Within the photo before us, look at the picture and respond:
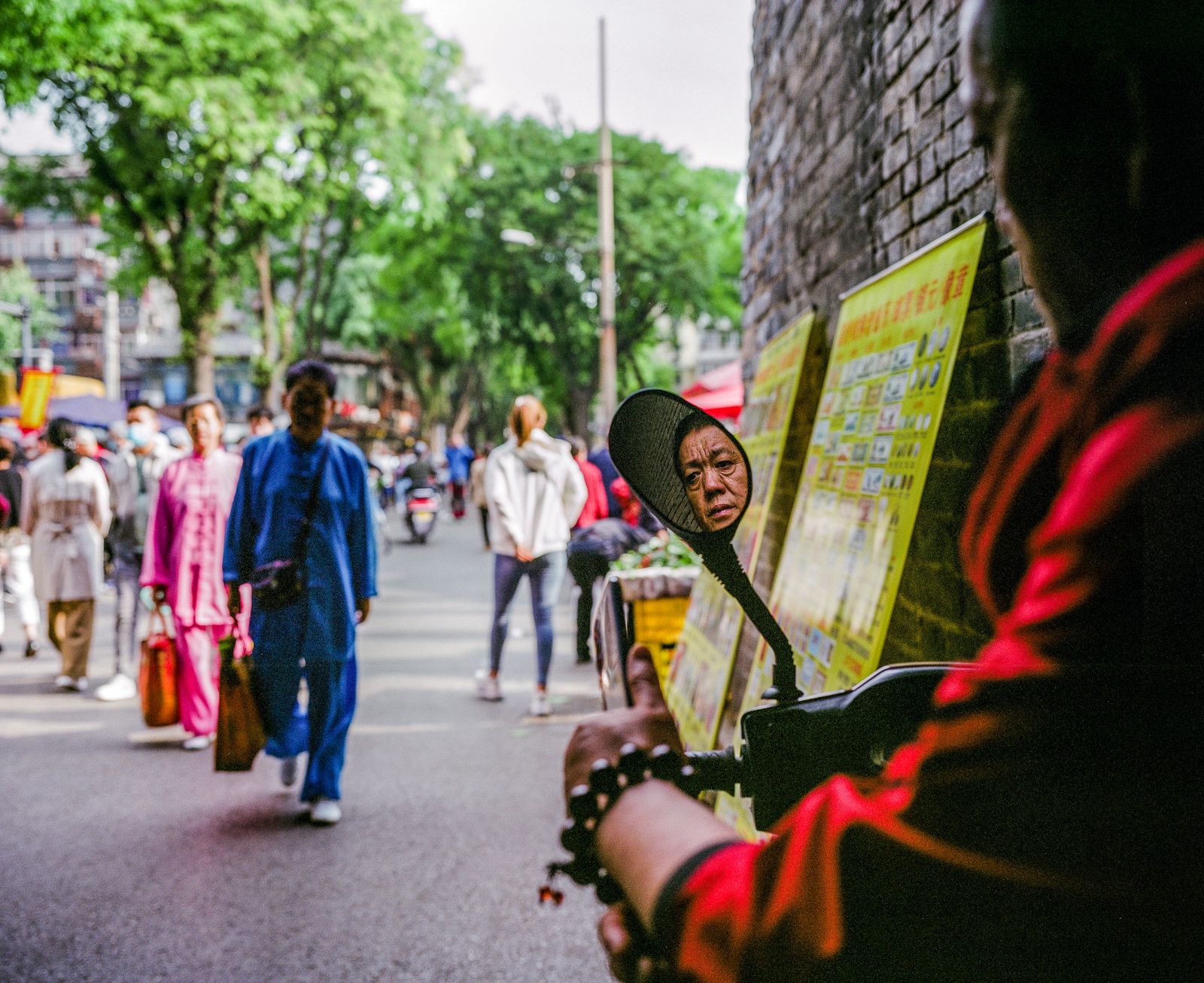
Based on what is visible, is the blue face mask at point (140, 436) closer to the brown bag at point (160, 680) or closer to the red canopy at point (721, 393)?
the brown bag at point (160, 680)

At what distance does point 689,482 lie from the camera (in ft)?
3.65

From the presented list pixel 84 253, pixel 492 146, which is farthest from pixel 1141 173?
pixel 84 253

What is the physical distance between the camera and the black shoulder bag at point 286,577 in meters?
4.26

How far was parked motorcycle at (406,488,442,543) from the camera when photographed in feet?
58.2

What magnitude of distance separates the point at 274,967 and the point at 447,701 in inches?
136

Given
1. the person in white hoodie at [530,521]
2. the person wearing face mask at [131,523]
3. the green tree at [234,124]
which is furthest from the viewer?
the green tree at [234,124]

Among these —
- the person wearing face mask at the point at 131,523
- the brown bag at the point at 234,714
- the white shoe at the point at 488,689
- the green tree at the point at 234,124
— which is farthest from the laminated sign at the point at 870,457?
the green tree at the point at 234,124

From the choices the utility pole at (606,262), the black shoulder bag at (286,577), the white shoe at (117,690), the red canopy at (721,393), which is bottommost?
the white shoe at (117,690)

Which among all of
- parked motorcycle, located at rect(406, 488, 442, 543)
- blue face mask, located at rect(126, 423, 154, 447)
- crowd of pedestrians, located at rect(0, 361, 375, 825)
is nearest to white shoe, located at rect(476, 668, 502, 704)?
crowd of pedestrians, located at rect(0, 361, 375, 825)

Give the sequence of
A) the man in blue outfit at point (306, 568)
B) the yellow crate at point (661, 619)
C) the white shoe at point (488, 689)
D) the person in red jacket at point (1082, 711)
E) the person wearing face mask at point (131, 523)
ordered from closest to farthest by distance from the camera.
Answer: the person in red jacket at point (1082, 711)
the man in blue outfit at point (306, 568)
the yellow crate at point (661, 619)
the white shoe at point (488, 689)
the person wearing face mask at point (131, 523)

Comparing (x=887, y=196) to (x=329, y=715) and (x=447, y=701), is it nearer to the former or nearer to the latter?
(x=329, y=715)

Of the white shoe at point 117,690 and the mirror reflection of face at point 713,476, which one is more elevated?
the mirror reflection of face at point 713,476

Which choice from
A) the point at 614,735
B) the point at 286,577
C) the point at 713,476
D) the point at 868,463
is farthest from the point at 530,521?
the point at 614,735

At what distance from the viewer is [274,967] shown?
120 inches
